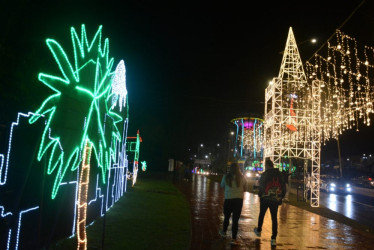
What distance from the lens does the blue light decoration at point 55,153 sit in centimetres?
406

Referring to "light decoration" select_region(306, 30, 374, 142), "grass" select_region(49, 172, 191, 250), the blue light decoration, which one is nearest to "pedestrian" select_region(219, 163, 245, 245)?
"grass" select_region(49, 172, 191, 250)

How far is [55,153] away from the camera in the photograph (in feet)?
16.9

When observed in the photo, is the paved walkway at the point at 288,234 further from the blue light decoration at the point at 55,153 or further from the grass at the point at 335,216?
the blue light decoration at the point at 55,153

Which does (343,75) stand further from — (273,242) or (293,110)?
(273,242)

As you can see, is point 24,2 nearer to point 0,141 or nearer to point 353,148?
point 0,141

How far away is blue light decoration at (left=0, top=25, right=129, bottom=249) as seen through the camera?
4.06 metres

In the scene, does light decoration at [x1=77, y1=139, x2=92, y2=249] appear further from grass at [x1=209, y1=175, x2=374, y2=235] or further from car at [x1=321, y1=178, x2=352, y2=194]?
car at [x1=321, y1=178, x2=352, y2=194]

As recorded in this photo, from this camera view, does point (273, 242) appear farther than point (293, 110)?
No

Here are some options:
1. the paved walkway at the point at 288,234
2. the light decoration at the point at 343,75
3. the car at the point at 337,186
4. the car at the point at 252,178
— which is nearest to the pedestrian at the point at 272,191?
the paved walkway at the point at 288,234

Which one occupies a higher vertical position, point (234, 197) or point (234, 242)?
point (234, 197)

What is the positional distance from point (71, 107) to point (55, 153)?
0.76 metres

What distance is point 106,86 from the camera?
6930 millimetres

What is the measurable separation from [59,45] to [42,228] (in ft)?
8.95

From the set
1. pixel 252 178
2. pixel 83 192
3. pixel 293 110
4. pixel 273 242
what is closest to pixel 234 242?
pixel 273 242
